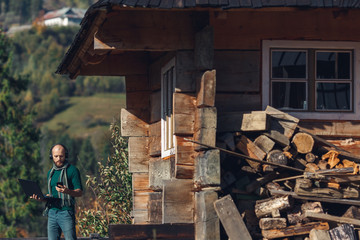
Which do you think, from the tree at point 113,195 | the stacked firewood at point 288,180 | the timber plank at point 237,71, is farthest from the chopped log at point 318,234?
the tree at point 113,195

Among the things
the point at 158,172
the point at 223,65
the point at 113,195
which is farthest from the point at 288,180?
the point at 113,195

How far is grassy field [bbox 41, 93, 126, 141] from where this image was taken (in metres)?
140

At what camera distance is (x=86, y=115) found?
147000mm

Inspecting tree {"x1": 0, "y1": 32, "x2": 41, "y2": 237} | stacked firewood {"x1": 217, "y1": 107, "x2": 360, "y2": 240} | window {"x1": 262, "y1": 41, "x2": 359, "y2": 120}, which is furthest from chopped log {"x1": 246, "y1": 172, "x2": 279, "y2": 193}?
tree {"x1": 0, "y1": 32, "x2": 41, "y2": 237}

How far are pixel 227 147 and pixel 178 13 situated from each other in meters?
1.90

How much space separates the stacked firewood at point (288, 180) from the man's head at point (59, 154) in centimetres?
204

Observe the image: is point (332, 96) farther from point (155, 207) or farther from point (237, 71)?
point (155, 207)

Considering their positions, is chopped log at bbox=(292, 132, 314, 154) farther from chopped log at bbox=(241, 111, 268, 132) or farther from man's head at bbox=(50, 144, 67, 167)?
man's head at bbox=(50, 144, 67, 167)

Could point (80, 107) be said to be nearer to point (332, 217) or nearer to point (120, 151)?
point (120, 151)

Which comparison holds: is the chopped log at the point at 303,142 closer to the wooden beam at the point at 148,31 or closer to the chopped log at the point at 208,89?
the chopped log at the point at 208,89

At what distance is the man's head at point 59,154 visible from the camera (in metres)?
11.0

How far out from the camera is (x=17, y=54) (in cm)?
17412

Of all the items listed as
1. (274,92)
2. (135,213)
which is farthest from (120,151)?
(274,92)

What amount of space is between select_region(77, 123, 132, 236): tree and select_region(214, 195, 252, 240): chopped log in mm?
7397
